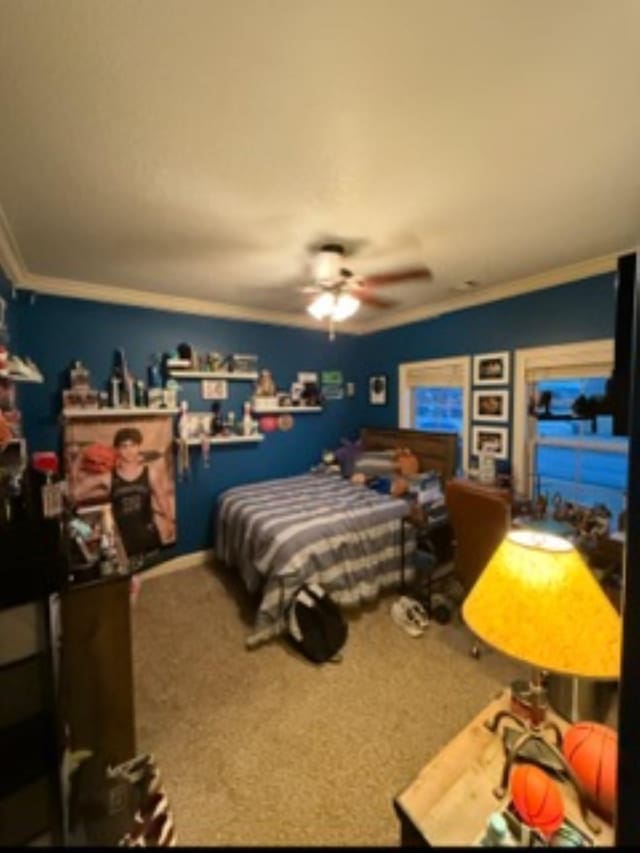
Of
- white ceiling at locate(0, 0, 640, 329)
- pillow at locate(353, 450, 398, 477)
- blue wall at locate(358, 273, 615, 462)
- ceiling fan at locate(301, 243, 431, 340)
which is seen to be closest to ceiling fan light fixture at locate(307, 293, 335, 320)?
ceiling fan at locate(301, 243, 431, 340)

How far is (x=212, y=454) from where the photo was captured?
3.75 m

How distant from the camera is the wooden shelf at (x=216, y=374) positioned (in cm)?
346

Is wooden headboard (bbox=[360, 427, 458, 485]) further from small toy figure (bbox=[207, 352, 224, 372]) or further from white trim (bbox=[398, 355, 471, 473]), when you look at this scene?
small toy figure (bbox=[207, 352, 224, 372])

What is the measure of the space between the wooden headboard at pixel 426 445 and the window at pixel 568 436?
67 centimetres

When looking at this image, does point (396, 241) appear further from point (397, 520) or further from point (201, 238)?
point (397, 520)

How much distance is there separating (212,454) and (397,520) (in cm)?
190

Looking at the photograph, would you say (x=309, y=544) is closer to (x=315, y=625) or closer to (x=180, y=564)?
(x=315, y=625)

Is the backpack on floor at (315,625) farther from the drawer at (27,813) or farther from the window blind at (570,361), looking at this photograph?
the window blind at (570,361)

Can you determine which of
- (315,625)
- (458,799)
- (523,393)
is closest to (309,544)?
(315,625)

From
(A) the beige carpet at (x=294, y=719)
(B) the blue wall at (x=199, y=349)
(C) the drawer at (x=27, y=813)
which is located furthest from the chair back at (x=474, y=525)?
(C) the drawer at (x=27, y=813)

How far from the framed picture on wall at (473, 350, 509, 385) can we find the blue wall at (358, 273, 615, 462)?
0.06 m

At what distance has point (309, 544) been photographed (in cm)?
258

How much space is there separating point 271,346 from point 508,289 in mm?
2325

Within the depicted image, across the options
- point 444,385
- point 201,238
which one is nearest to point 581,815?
point 201,238
